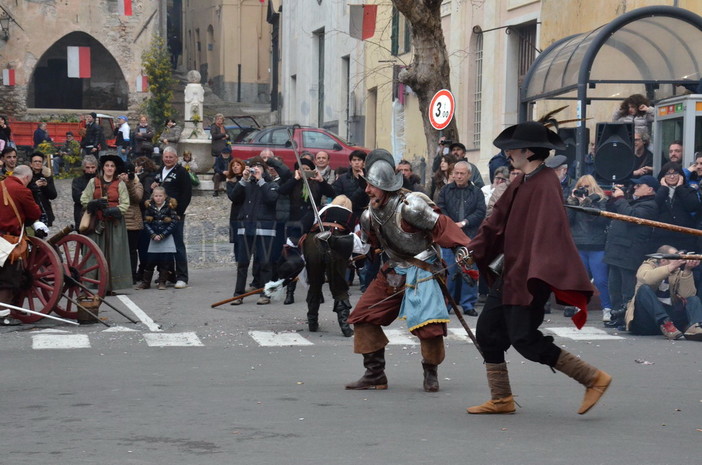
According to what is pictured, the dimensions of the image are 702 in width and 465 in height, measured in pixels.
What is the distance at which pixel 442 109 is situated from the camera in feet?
59.2

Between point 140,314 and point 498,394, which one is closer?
point 498,394

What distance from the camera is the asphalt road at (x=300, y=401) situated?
20.9 feet

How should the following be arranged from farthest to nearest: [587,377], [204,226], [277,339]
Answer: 1. [204,226]
2. [277,339]
3. [587,377]

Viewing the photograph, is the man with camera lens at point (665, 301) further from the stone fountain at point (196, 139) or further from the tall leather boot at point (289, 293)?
the stone fountain at point (196, 139)

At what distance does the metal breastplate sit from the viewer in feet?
28.6

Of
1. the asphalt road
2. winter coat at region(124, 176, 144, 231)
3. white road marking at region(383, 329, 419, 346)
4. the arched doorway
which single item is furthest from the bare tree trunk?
the arched doorway

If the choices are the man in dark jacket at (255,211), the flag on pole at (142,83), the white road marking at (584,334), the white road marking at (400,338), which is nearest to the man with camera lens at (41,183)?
the man in dark jacket at (255,211)

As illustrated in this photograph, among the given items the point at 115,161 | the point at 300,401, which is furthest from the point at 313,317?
the point at 300,401

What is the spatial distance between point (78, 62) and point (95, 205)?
101 ft

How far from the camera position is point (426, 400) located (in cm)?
825

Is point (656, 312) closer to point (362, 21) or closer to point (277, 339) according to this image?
point (277, 339)

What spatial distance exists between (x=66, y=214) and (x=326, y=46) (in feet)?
50.2

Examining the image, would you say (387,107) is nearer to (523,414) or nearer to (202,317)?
(202,317)

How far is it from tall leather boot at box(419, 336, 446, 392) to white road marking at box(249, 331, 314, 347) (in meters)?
3.16
